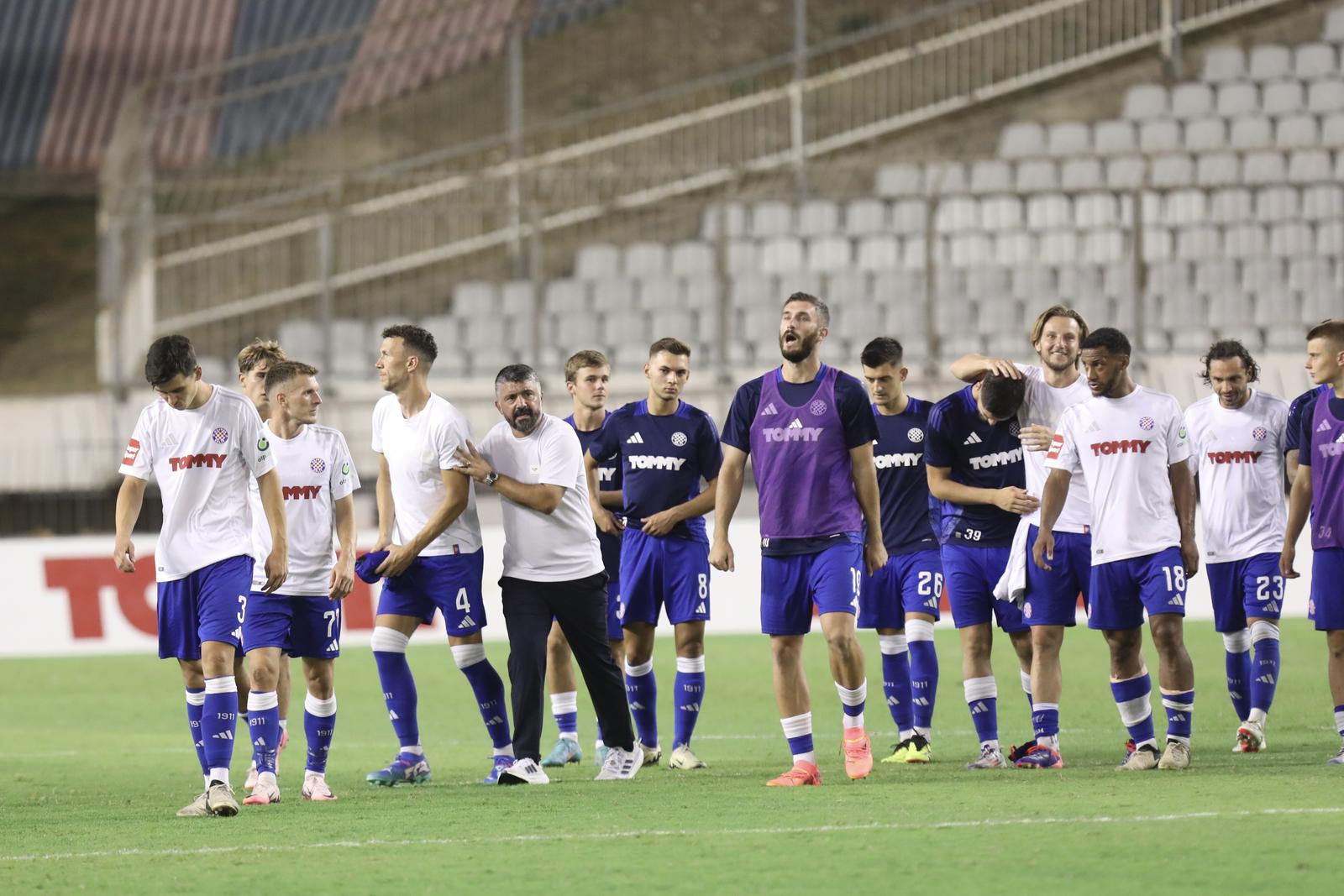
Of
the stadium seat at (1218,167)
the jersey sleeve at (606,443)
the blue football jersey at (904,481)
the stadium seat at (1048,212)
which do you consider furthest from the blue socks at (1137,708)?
the stadium seat at (1218,167)

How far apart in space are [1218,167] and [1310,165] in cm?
112

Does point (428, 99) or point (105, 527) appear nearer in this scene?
point (105, 527)

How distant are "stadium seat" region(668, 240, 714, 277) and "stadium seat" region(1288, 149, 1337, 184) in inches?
270

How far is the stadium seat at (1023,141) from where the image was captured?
2433 cm

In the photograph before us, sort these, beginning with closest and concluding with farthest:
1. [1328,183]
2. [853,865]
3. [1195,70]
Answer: [853,865], [1328,183], [1195,70]

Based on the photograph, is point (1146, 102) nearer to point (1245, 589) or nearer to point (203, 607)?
point (1245, 589)

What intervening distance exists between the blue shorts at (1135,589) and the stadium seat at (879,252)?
42.7ft

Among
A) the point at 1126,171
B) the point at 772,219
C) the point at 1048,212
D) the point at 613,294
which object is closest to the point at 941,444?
the point at 1048,212

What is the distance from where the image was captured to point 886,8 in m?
27.3

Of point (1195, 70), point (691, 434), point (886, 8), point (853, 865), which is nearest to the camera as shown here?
point (853, 865)

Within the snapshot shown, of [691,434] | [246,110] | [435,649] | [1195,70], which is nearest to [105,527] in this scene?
[435,649]

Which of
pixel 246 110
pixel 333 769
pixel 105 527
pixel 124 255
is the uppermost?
pixel 246 110

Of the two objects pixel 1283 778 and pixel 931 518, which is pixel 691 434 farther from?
pixel 1283 778

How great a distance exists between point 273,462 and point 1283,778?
4.80 m
